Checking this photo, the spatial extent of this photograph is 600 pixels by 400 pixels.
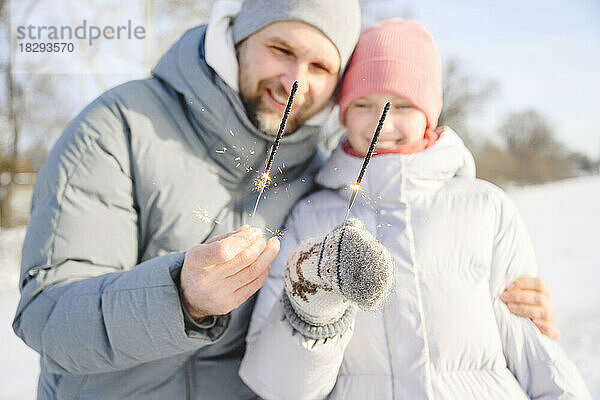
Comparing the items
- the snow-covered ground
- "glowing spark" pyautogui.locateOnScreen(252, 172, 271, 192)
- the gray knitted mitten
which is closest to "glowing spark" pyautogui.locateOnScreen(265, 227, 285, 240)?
"glowing spark" pyautogui.locateOnScreen(252, 172, 271, 192)

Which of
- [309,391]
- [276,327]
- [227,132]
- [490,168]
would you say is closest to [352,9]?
[227,132]

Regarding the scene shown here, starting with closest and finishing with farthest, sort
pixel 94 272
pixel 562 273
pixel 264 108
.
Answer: pixel 94 272, pixel 264 108, pixel 562 273

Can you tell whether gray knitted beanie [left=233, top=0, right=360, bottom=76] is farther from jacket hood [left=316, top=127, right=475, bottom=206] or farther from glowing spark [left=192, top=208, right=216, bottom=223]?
glowing spark [left=192, top=208, right=216, bottom=223]

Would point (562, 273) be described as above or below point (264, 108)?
below

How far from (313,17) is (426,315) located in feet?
3.44

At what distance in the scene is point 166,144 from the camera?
61.7 inches

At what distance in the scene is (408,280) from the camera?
1.44 meters

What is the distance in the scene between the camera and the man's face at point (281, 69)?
62.6 inches

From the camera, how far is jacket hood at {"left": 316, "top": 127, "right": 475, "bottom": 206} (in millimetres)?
1539

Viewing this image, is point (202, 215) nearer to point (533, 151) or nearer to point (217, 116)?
point (217, 116)

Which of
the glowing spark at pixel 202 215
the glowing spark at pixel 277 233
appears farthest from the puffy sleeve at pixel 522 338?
the glowing spark at pixel 202 215

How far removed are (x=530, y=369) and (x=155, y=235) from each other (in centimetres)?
126

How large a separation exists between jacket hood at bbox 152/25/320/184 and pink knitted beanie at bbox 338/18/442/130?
27 centimetres

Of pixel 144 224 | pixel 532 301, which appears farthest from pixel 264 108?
pixel 532 301
